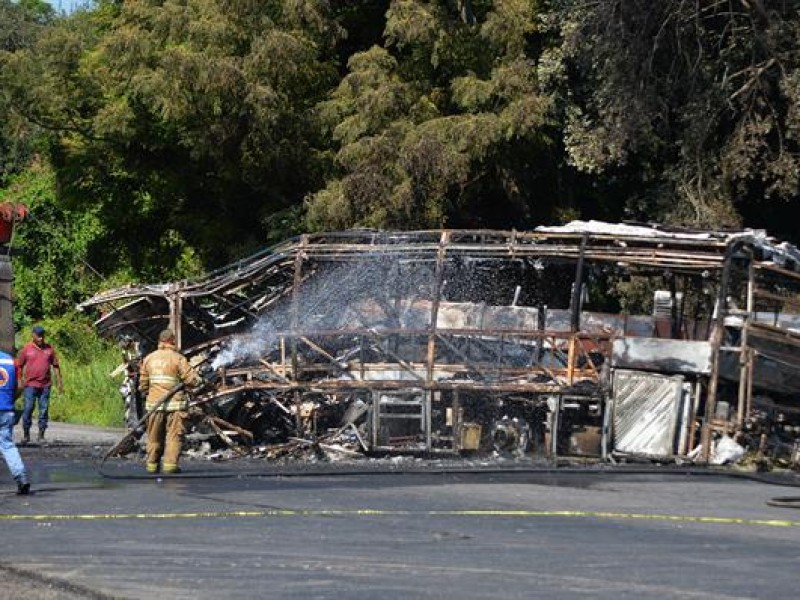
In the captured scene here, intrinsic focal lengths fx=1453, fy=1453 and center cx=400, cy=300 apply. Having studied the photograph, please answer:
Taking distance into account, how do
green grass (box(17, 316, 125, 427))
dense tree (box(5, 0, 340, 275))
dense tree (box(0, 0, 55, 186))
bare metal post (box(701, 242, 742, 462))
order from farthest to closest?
dense tree (box(0, 0, 55, 186))
green grass (box(17, 316, 125, 427))
dense tree (box(5, 0, 340, 275))
bare metal post (box(701, 242, 742, 462))

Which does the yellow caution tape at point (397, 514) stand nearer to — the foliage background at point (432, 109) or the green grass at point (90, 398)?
the foliage background at point (432, 109)

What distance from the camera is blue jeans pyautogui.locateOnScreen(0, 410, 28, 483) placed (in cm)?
1467

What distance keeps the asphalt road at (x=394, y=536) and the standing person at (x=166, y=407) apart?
0.29 m

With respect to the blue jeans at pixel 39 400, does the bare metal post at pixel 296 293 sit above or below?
above

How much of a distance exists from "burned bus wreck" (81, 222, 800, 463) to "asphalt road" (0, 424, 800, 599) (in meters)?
1.64

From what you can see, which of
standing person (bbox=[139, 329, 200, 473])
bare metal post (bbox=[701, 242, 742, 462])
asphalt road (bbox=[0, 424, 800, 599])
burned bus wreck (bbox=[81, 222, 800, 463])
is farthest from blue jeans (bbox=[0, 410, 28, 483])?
bare metal post (bbox=[701, 242, 742, 462])

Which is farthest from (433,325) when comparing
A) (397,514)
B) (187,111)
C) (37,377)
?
(187,111)

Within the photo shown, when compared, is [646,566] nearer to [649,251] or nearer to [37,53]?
[649,251]

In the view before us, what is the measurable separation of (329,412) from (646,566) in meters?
10.6

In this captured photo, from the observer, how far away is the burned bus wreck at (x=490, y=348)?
19.3m

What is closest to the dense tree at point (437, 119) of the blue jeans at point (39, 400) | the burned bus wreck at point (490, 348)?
the burned bus wreck at point (490, 348)

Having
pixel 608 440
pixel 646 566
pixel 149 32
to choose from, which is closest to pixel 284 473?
pixel 608 440

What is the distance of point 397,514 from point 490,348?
6.72m

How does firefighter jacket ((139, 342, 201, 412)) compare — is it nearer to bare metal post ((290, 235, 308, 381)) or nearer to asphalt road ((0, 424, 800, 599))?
asphalt road ((0, 424, 800, 599))
